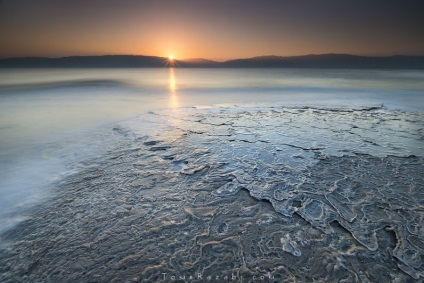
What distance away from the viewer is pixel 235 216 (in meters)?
3.36

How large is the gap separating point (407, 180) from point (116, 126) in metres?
7.28

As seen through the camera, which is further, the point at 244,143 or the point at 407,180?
the point at 244,143

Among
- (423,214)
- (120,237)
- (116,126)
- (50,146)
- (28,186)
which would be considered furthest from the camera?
(116,126)

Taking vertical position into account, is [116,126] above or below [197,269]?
below

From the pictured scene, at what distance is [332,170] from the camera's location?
461cm

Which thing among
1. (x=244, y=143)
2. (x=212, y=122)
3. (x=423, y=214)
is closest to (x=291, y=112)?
(x=212, y=122)

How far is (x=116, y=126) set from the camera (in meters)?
8.20

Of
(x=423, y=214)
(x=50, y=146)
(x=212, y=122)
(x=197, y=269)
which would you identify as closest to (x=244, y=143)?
(x=212, y=122)

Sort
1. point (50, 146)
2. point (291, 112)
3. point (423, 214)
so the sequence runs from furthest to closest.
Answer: point (291, 112) < point (50, 146) < point (423, 214)

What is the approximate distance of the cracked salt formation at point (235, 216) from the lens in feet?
8.26

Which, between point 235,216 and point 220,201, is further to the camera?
point 220,201

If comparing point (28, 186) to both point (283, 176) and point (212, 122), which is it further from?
point (212, 122)

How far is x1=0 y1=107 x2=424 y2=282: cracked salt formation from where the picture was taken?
252 centimetres

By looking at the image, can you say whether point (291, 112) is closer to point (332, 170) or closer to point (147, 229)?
point (332, 170)
